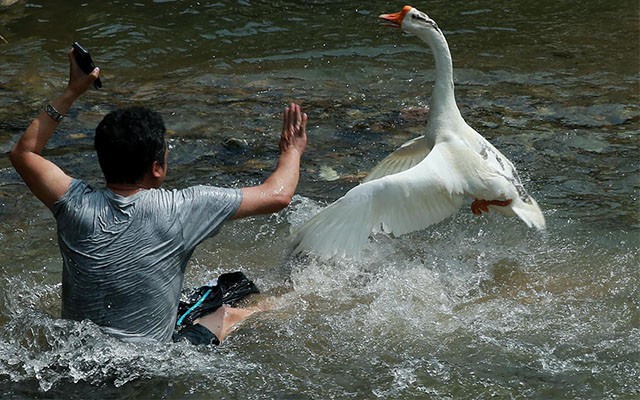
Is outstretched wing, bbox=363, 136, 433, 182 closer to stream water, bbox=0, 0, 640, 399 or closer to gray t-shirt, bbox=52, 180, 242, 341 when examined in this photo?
stream water, bbox=0, 0, 640, 399

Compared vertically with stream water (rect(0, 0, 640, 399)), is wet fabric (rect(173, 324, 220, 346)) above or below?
above

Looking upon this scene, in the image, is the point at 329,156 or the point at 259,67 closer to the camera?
the point at 329,156

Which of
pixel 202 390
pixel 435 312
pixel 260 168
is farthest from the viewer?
pixel 260 168

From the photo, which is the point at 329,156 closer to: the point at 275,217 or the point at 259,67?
the point at 275,217

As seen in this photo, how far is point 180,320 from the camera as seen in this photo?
418 cm

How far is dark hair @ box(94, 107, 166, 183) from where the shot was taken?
11.4 ft

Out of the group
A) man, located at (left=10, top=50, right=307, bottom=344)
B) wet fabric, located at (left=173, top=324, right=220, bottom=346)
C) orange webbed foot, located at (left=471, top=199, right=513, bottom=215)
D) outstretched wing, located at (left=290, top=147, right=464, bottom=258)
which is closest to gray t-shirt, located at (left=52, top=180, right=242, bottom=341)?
man, located at (left=10, top=50, right=307, bottom=344)

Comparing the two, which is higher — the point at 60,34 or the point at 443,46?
the point at 443,46

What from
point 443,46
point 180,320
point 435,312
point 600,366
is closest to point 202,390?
point 180,320

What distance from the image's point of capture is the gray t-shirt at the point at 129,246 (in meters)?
3.52

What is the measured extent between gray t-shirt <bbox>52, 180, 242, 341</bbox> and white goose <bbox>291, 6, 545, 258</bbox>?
1091 millimetres

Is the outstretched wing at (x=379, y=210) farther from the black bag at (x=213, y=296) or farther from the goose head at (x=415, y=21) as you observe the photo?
the goose head at (x=415, y=21)

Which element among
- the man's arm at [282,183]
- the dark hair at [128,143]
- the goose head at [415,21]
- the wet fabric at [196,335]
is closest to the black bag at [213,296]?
the wet fabric at [196,335]

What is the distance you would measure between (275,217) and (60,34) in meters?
5.07
